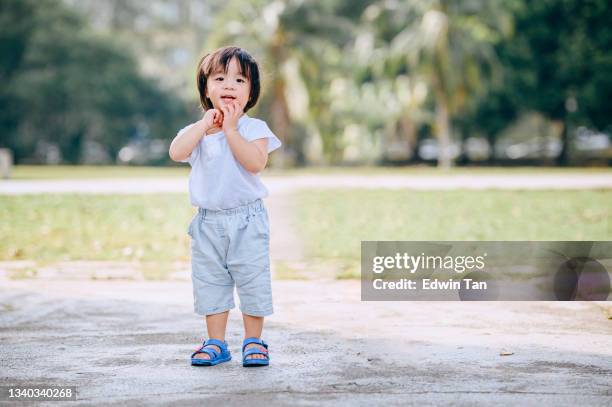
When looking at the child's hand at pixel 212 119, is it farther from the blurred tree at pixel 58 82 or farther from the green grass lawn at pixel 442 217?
the blurred tree at pixel 58 82

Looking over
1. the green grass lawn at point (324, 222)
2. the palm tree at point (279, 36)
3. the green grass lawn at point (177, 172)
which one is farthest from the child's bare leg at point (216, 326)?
the palm tree at point (279, 36)

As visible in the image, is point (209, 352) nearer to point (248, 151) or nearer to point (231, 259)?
point (231, 259)

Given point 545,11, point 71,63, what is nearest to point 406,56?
point 545,11

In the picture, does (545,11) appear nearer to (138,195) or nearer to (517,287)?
(138,195)

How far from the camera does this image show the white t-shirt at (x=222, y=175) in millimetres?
3959

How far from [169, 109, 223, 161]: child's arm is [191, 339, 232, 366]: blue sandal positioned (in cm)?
83

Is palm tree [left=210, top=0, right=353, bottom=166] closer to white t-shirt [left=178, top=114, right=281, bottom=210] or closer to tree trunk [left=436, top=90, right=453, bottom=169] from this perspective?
tree trunk [left=436, top=90, right=453, bottom=169]

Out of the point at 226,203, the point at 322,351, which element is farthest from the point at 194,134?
the point at 322,351

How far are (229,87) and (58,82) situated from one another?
4039cm

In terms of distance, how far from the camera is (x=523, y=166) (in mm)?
38500

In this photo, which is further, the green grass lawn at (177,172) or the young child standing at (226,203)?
the green grass lawn at (177,172)

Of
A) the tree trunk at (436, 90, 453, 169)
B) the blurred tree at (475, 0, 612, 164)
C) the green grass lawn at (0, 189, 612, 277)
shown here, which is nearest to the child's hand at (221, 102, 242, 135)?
the green grass lawn at (0, 189, 612, 277)

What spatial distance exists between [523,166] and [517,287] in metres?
33.7

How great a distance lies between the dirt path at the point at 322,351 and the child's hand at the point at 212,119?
1026mm
